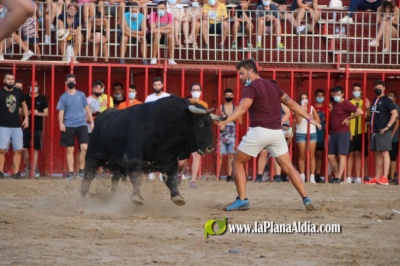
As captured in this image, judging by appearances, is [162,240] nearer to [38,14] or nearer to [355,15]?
[38,14]

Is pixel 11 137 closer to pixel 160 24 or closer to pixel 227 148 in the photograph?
pixel 160 24

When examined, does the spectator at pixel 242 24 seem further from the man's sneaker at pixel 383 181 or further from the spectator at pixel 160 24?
the man's sneaker at pixel 383 181

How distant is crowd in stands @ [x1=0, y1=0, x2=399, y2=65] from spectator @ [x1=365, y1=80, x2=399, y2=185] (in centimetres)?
158

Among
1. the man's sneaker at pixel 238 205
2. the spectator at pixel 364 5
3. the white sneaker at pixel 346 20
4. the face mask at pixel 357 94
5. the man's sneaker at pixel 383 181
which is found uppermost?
the spectator at pixel 364 5

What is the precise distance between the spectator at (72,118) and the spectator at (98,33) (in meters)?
1.06

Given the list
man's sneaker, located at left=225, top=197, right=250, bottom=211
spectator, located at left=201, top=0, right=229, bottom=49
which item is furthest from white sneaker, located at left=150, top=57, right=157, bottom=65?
man's sneaker, located at left=225, top=197, right=250, bottom=211

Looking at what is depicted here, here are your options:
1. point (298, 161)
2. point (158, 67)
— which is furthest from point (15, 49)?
point (298, 161)

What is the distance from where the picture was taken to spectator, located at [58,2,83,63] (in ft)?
64.0

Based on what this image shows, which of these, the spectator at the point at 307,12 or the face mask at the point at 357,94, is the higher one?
the spectator at the point at 307,12

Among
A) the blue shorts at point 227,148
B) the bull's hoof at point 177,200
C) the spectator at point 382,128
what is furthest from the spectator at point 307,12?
the bull's hoof at point 177,200

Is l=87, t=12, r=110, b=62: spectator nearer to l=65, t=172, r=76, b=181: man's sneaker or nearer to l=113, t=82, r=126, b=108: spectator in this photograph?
l=113, t=82, r=126, b=108: spectator

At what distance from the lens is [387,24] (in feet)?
67.8

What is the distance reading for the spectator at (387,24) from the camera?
67.5 feet

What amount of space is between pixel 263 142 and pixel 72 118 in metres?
7.61
